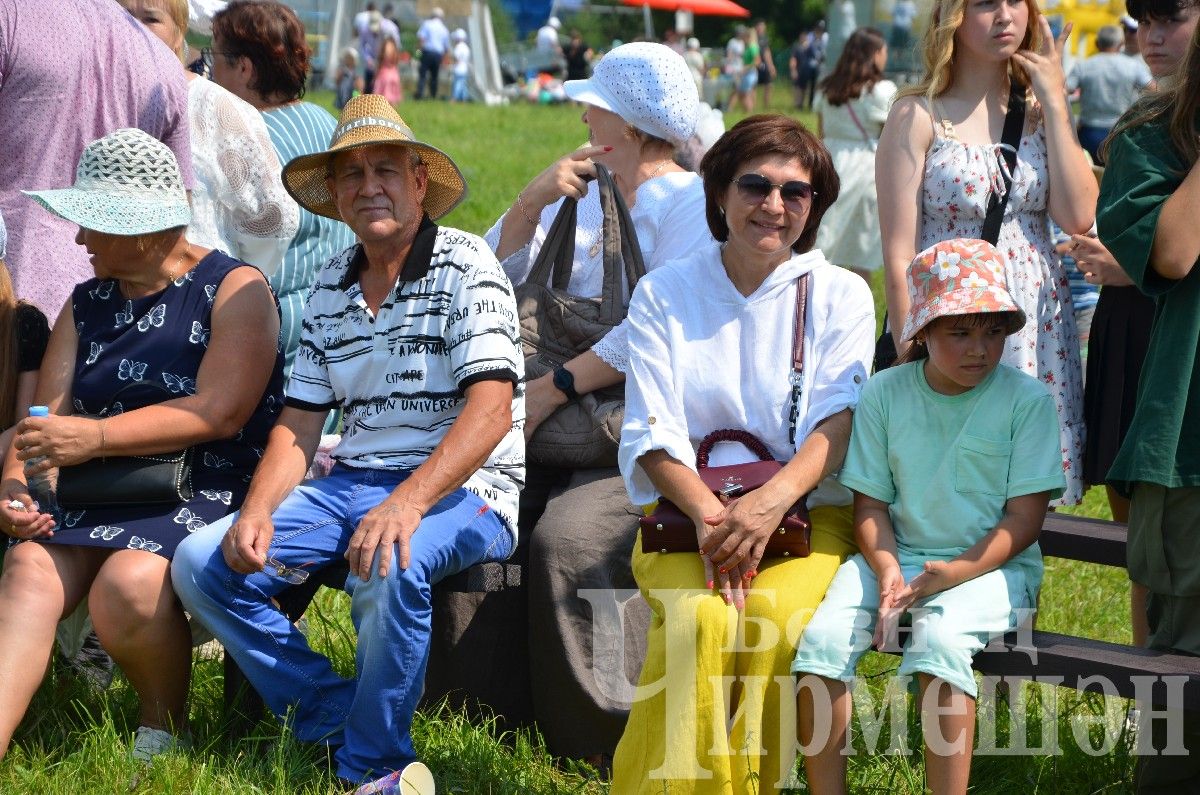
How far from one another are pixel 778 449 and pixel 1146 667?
0.98 meters

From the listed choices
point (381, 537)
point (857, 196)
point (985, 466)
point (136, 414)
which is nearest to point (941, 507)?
point (985, 466)

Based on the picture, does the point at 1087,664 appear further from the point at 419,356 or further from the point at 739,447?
the point at 419,356

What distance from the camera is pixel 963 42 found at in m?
3.95

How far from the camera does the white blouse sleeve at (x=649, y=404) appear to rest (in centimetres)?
343

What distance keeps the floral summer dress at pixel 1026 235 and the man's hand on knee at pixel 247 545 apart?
1.95m

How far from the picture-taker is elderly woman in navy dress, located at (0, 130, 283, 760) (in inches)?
142

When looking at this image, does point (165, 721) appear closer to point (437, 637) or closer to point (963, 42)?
point (437, 637)

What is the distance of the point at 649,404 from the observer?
346 cm

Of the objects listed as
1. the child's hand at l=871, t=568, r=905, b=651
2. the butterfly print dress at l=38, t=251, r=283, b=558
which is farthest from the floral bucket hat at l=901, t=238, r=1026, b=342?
the butterfly print dress at l=38, t=251, r=283, b=558

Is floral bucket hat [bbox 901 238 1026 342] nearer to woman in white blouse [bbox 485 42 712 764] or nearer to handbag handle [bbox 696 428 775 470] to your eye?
handbag handle [bbox 696 428 775 470]

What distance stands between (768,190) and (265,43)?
259 centimetres

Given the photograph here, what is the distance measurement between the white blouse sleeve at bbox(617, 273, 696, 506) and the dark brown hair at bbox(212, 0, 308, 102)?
2367 mm

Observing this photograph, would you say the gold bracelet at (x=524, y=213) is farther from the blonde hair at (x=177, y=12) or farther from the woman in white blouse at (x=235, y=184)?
the blonde hair at (x=177, y=12)

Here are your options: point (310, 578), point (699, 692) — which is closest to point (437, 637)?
point (310, 578)
